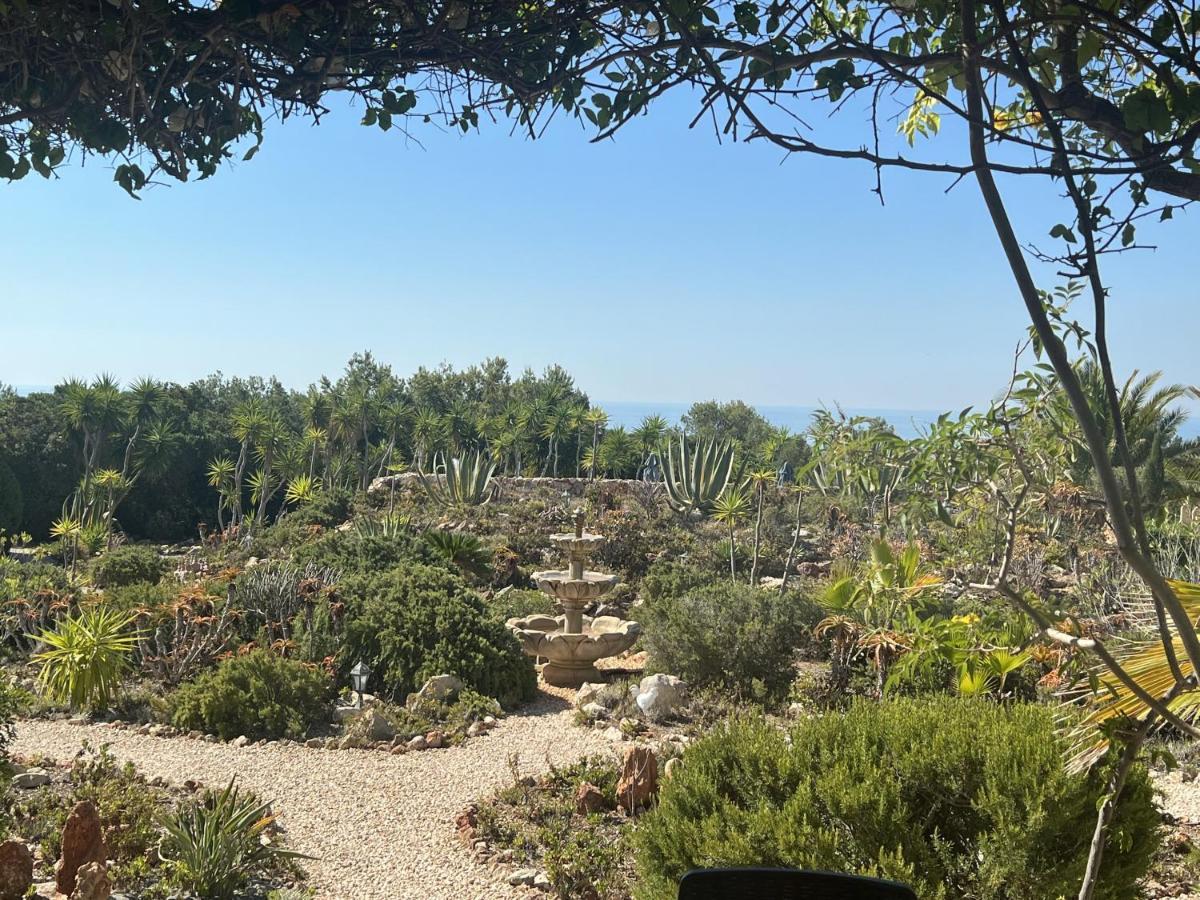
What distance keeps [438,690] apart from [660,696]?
1.62 meters

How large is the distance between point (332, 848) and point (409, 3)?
3.69 metres

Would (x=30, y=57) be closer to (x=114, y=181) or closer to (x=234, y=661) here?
(x=114, y=181)

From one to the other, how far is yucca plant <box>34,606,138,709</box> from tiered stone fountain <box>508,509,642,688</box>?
321 cm

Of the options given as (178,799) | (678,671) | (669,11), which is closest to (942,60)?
(669,11)

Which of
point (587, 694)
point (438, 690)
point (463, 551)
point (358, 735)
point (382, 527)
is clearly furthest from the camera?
point (382, 527)

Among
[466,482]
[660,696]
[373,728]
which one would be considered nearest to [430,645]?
[373,728]

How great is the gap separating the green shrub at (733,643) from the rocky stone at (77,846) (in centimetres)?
429

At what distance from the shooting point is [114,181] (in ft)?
6.77

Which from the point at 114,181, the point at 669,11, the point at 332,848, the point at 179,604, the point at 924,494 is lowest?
the point at 332,848

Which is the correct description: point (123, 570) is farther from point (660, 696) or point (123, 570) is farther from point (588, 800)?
point (588, 800)

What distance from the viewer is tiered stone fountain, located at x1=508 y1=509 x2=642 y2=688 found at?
8.21 meters

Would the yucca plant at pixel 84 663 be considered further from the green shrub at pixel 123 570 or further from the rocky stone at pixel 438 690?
the green shrub at pixel 123 570

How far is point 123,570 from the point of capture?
10.6 metres

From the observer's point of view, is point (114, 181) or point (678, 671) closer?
point (114, 181)
